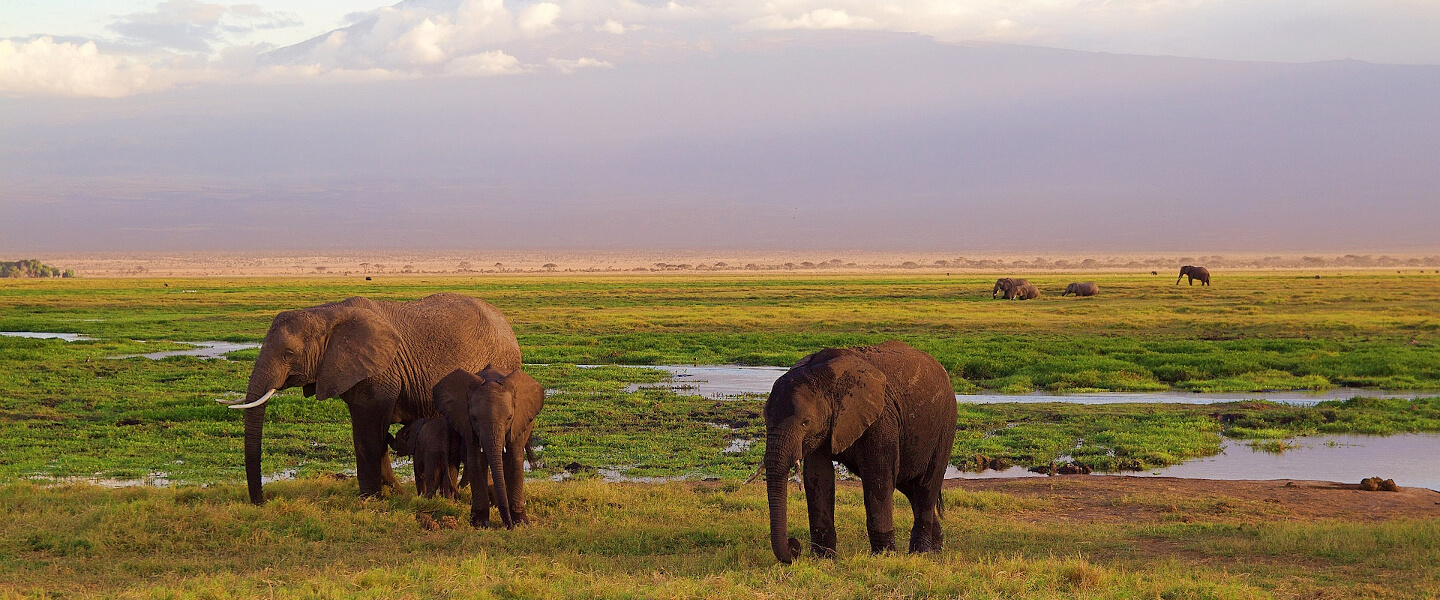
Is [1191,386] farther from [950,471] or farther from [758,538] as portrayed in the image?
[758,538]

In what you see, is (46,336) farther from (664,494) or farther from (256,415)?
(664,494)

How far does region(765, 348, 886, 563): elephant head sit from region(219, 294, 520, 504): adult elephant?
218 inches

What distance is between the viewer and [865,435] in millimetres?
9625

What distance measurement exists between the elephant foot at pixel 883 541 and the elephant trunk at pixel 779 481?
1.10 metres

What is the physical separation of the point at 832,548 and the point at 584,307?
168 ft

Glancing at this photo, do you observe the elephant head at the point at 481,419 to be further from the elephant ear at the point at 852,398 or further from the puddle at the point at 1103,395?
the puddle at the point at 1103,395

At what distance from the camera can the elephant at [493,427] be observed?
11.1m

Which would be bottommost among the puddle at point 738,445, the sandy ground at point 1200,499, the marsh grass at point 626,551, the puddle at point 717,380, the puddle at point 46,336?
the puddle at point 46,336

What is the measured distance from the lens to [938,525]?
10555mm

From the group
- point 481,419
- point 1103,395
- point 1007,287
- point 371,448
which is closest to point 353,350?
point 371,448

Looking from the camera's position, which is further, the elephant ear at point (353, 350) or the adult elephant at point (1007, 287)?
the adult elephant at point (1007, 287)

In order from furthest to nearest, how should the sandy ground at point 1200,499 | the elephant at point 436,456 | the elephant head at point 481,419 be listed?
the sandy ground at point 1200,499
the elephant at point 436,456
the elephant head at point 481,419

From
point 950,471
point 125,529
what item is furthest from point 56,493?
point 950,471

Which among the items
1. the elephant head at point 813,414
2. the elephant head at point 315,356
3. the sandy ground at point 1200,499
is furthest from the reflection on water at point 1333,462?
the elephant head at point 315,356
